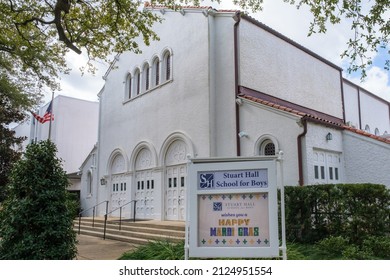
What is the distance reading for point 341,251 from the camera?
7.97 metres

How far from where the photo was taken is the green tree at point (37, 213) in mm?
6777

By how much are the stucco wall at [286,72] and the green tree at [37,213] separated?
28.6 feet

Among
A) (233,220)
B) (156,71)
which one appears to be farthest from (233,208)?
(156,71)

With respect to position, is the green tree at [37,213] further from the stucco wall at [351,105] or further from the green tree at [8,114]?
the stucco wall at [351,105]

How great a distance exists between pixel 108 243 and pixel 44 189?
685 centimetres

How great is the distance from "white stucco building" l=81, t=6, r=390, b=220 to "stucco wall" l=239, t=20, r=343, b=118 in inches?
2.0

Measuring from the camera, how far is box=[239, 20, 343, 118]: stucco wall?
1459 cm

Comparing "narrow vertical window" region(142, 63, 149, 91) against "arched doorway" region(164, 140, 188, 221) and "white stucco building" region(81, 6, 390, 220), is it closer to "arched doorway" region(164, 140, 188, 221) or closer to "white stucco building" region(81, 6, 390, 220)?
"white stucco building" region(81, 6, 390, 220)

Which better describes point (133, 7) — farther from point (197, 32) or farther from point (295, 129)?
point (295, 129)

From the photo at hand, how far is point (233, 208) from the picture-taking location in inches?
228

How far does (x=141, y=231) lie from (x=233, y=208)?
28.9 ft

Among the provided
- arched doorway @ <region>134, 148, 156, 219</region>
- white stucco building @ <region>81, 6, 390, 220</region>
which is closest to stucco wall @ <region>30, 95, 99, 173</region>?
white stucco building @ <region>81, 6, 390, 220</region>

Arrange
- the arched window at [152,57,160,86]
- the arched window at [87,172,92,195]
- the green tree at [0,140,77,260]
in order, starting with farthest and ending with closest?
the arched window at [87,172,92,195] < the arched window at [152,57,160,86] < the green tree at [0,140,77,260]
